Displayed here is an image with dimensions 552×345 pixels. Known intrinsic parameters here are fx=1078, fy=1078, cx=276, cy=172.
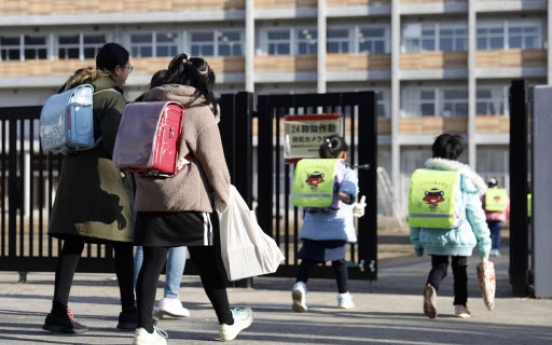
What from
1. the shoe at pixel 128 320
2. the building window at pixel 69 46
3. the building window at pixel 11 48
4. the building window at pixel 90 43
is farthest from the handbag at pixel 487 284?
the building window at pixel 11 48

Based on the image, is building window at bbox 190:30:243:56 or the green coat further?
building window at bbox 190:30:243:56

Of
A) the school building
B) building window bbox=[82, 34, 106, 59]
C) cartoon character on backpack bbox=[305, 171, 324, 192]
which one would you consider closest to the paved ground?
cartoon character on backpack bbox=[305, 171, 324, 192]

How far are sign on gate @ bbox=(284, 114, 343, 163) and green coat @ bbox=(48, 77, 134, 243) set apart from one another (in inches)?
161

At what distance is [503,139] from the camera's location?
48188 millimetres

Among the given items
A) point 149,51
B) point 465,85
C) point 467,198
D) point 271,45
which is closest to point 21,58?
point 149,51

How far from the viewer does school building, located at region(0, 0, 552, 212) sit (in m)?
48.3

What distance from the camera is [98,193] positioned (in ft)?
22.9

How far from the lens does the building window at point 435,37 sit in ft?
161

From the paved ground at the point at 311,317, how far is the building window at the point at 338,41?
38713mm

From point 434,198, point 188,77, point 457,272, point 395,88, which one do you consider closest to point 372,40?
point 395,88

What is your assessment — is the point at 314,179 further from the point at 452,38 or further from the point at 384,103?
the point at 452,38

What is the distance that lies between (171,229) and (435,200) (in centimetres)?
281

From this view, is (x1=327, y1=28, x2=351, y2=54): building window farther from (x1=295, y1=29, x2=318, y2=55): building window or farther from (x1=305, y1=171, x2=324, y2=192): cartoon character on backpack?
(x1=305, y1=171, x2=324, y2=192): cartoon character on backpack

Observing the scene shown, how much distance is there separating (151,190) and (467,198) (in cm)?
325
